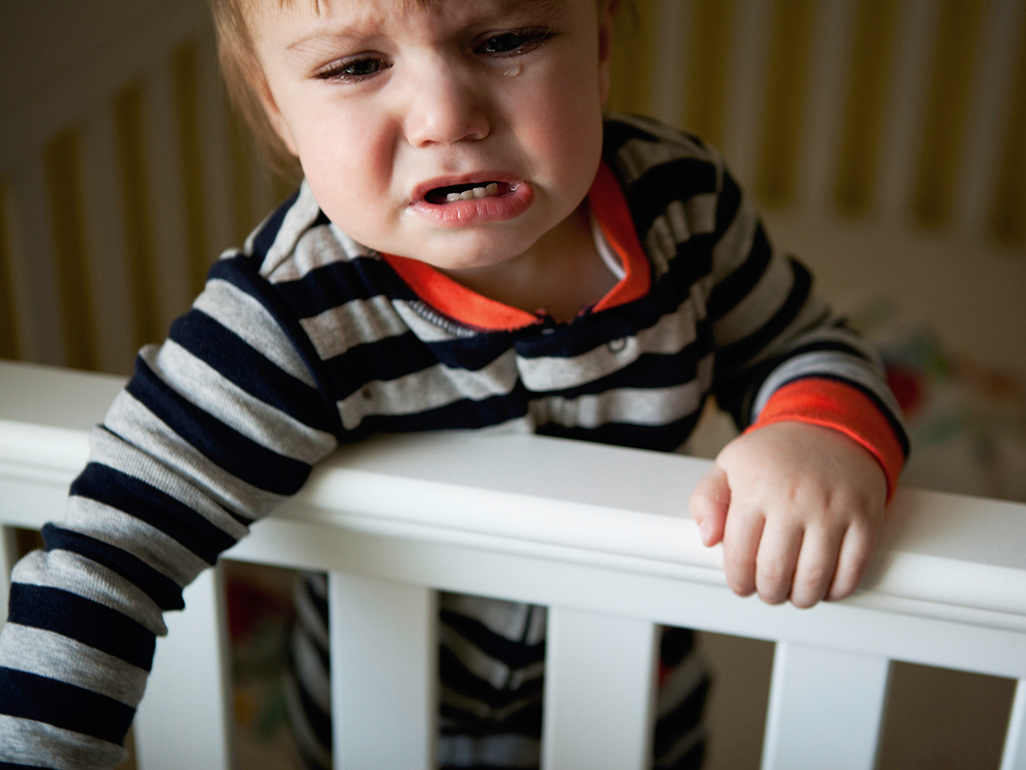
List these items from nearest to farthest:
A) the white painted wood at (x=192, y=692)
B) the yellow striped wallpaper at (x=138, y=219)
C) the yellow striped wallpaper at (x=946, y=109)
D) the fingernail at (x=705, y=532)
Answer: the fingernail at (x=705, y=532), the white painted wood at (x=192, y=692), the yellow striped wallpaper at (x=138, y=219), the yellow striped wallpaper at (x=946, y=109)

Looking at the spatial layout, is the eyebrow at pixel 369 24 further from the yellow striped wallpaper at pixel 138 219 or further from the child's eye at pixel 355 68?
the yellow striped wallpaper at pixel 138 219

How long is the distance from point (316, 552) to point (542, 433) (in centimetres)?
17

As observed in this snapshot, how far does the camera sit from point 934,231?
171cm

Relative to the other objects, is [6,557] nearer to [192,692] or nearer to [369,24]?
[192,692]

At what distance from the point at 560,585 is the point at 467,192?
200 mm

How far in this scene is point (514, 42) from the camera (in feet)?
1.48

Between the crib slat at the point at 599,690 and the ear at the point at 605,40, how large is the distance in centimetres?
30

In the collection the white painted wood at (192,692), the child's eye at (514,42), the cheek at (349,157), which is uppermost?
the child's eye at (514,42)

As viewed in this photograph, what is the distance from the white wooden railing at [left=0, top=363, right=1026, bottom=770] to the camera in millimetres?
415

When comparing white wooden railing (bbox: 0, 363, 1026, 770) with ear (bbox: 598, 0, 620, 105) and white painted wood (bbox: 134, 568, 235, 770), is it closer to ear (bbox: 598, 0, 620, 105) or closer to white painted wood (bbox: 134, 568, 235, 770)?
white painted wood (bbox: 134, 568, 235, 770)

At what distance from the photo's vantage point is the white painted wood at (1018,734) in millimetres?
434

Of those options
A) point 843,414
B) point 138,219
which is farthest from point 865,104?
point 843,414

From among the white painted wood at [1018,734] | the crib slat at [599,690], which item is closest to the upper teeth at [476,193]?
the crib slat at [599,690]

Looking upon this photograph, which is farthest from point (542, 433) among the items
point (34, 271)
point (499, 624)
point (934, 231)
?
point (934, 231)
